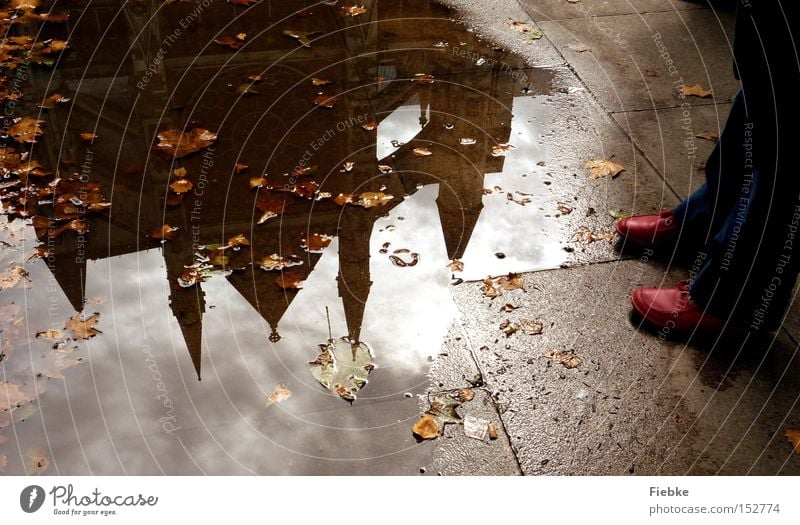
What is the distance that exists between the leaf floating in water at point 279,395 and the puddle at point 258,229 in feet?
0.04

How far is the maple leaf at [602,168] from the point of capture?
5023mm

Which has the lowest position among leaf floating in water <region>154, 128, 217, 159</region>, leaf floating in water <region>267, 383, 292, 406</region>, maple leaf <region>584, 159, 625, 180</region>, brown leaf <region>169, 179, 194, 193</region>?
leaf floating in water <region>267, 383, 292, 406</region>

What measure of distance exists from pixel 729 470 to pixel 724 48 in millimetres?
4530

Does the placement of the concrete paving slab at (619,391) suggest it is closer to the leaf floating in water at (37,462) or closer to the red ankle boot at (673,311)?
the red ankle boot at (673,311)

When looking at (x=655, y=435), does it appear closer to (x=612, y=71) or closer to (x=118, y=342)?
(x=118, y=342)

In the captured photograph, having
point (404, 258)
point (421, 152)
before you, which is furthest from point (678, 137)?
point (404, 258)

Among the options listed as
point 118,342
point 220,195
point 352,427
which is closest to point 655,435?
point 352,427

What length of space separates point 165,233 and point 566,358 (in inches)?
99.2

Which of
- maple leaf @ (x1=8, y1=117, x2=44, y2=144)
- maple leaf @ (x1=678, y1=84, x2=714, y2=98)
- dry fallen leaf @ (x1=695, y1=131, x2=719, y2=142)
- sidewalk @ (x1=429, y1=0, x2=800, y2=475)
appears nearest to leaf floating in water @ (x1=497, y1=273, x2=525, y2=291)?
sidewalk @ (x1=429, y1=0, x2=800, y2=475)

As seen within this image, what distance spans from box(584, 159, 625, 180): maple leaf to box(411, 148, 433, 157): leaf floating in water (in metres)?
1.10

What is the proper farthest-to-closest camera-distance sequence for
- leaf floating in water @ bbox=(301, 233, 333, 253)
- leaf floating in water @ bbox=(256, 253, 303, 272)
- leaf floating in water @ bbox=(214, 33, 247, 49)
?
leaf floating in water @ bbox=(214, 33, 247, 49)
leaf floating in water @ bbox=(301, 233, 333, 253)
leaf floating in water @ bbox=(256, 253, 303, 272)

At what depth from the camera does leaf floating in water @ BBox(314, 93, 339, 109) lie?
18.5 feet

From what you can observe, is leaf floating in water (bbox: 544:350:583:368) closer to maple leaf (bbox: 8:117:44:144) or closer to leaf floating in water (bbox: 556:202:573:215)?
leaf floating in water (bbox: 556:202:573:215)
